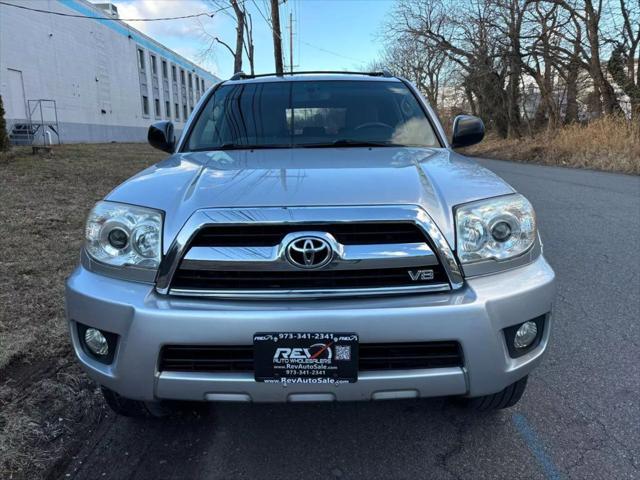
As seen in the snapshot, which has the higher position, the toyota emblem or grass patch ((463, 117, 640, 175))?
the toyota emblem

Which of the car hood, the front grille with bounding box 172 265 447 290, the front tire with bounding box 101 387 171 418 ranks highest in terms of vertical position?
the car hood

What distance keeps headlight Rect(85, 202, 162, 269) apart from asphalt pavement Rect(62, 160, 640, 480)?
2.96ft

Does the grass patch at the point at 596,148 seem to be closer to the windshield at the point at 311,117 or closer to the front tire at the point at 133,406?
the windshield at the point at 311,117

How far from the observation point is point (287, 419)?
249 cm

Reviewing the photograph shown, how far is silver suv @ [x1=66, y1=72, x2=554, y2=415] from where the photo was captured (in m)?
1.82

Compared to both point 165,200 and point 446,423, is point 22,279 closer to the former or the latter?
point 165,200

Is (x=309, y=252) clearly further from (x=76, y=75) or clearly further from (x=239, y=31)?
(x=76, y=75)

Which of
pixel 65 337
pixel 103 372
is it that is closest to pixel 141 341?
pixel 103 372

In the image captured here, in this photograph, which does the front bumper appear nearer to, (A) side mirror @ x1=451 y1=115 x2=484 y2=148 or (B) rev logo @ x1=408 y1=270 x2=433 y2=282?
(B) rev logo @ x1=408 y1=270 x2=433 y2=282

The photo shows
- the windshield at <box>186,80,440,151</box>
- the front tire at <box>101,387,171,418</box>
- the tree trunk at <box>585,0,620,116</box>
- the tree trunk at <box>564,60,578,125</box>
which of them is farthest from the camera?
the tree trunk at <box>564,60,578,125</box>

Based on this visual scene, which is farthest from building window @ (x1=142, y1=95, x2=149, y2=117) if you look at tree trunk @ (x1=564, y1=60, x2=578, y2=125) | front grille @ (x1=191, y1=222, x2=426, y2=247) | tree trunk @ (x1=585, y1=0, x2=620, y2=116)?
front grille @ (x1=191, y1=222, x2=426, y2=247)

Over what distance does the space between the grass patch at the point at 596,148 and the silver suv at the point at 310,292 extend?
13734 mm

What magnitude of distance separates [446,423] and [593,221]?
221 inches

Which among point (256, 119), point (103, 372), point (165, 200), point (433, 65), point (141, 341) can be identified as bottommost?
point (103, 372)
